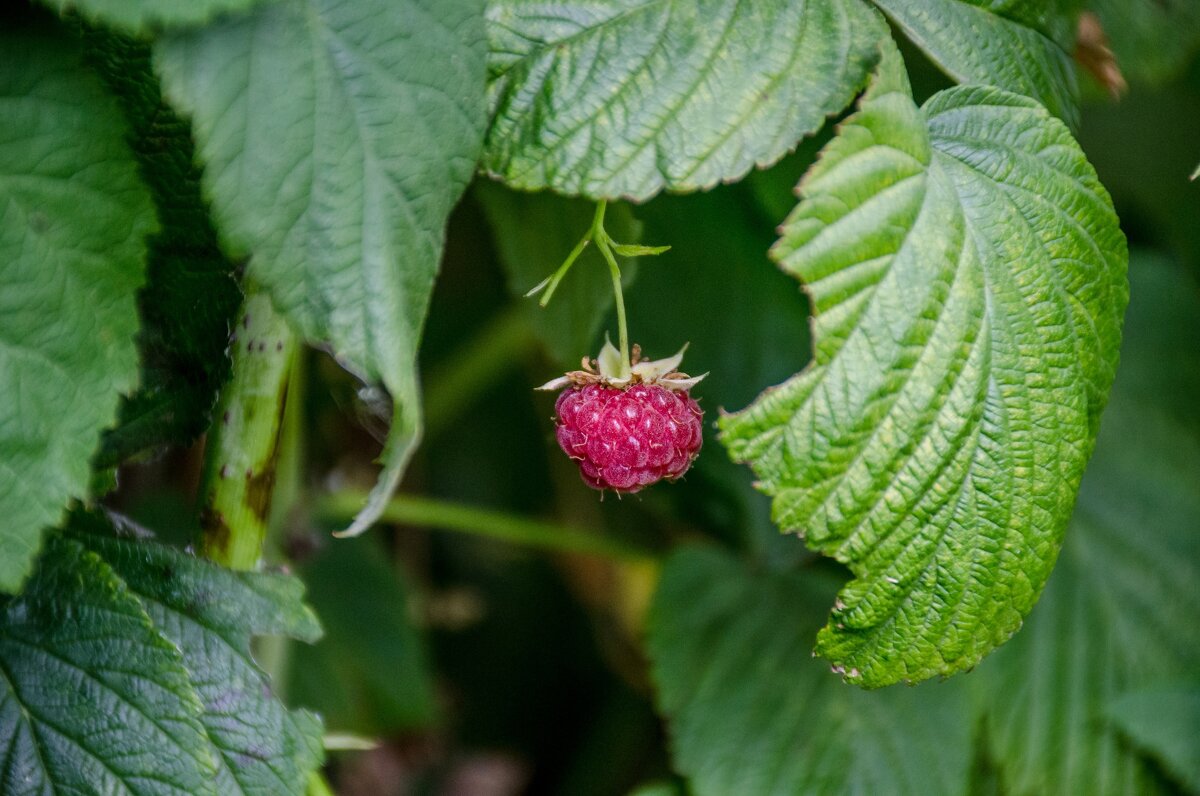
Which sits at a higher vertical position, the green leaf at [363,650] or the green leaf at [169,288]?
the green leaf at [169,288]

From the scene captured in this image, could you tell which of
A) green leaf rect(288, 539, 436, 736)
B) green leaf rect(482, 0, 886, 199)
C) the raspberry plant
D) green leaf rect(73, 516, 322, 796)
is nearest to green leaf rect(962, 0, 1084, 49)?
the raspberry plant

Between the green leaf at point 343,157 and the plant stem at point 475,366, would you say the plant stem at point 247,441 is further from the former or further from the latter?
the plant stem at point 475,366

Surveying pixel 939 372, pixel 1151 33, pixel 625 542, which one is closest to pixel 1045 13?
pixel 939 372

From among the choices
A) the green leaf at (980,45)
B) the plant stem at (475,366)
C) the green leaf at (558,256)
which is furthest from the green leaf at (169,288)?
the plant stem at (475,366)

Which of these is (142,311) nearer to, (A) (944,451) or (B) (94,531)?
(B) (94,531)

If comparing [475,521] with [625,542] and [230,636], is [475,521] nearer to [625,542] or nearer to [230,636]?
[625,542]

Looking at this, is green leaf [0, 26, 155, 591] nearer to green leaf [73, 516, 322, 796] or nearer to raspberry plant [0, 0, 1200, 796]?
raspberry plant [0, 0, 1200, 796]
